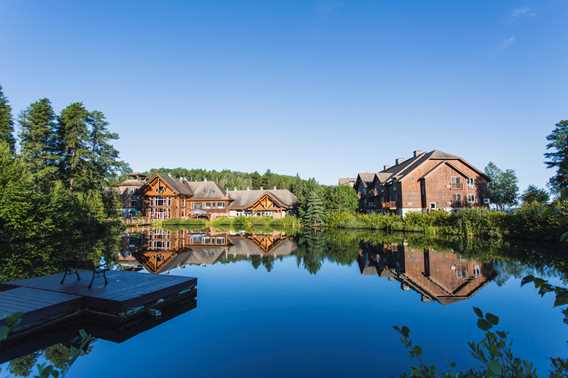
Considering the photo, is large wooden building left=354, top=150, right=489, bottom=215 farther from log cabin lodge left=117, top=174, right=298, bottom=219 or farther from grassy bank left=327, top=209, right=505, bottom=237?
log cabin lodge left=117, top=174, right=298, bottom=219

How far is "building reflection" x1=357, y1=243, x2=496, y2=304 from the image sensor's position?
1055cm

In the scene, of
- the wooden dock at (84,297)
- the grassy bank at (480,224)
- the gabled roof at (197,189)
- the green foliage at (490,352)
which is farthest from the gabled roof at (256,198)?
the green foliage at (490,352)

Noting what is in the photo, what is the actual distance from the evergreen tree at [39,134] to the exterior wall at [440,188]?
40.4m

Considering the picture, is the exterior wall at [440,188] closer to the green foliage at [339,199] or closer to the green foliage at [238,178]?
the green foliage at [339,199]

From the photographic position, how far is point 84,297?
26.4ft

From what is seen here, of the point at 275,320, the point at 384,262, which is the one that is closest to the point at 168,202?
the point at 384,262

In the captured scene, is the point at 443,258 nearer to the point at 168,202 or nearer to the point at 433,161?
the point at 433,161

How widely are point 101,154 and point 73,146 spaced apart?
4179mm

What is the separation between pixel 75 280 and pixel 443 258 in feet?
52.2

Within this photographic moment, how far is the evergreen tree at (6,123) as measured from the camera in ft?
111

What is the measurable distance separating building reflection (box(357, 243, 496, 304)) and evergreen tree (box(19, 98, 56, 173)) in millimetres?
34785

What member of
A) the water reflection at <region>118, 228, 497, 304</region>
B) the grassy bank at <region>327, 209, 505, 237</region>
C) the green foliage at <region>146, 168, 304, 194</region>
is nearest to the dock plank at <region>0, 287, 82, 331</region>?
the water reflection at <region>118, 228, 497, 304</region>

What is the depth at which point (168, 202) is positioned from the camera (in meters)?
52.6

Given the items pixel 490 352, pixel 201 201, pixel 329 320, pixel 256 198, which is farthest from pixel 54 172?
pixel 490 352
